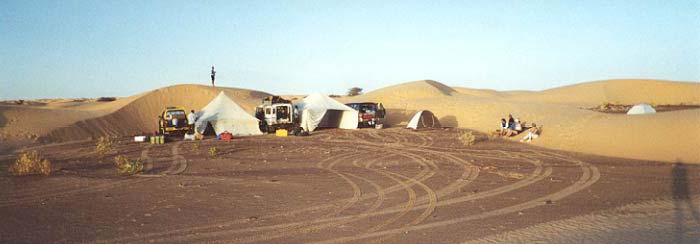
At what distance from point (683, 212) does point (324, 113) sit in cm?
2238

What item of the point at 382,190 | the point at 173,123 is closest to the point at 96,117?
the point at 173,123

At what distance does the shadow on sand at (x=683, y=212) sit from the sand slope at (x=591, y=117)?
4612 millimetres

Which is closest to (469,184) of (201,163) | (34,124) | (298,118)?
(201,163)

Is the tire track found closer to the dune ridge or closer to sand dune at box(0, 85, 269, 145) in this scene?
sand dune at box(0, 85, 269, 145)

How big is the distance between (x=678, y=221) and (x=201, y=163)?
441 inches

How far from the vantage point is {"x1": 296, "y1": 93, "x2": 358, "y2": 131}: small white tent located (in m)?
28.1

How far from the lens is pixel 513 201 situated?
809cm

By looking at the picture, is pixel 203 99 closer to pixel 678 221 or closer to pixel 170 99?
pixel 170 99

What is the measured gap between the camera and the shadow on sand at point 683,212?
221 inches

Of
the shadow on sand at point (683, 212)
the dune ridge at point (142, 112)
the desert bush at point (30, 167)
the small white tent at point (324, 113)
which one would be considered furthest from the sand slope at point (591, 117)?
the desert bush at point (30, 167)

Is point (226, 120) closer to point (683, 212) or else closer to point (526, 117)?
point (526, 117)

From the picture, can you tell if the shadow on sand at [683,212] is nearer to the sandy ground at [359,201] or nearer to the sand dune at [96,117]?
the sandy ground at [359,201]

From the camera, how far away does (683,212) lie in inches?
273

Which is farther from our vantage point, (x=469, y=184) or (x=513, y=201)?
(x=469, y=184)
